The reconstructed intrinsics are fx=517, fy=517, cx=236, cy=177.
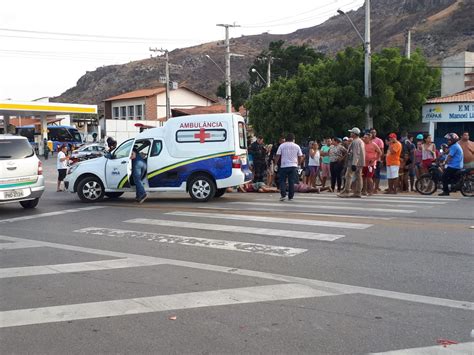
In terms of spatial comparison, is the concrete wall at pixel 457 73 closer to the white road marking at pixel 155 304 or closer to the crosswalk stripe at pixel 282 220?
the crosswalk stripe at pixel 282 220

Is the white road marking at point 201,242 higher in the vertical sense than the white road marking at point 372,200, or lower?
lower

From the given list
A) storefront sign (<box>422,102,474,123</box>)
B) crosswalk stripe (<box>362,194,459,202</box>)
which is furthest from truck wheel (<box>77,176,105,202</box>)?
storefront sign (<box>422,102,474,123</box>)

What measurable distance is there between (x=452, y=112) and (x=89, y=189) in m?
19.7

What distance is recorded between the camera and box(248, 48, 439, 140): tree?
24266mm

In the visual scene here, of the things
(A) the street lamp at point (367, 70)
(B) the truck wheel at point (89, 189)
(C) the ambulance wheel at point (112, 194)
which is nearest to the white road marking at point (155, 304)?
(B) the truck wheel at point (89, 189)

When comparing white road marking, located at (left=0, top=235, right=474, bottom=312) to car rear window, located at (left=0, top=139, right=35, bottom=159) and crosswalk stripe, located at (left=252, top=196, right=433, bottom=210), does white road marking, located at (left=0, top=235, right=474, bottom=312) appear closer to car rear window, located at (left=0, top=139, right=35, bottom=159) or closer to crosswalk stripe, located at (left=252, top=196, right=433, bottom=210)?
car rear window, located at (left=0, top=139, right=35, bottom=159)

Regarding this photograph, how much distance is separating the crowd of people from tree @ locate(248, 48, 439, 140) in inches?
250

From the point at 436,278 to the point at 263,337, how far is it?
268 cm

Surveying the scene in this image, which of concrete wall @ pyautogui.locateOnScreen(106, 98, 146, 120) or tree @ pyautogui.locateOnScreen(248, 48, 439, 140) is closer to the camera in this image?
tree @ pyautogui.locateOnScreen(248, 48, 439, 140)

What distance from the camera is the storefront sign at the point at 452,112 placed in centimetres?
2622

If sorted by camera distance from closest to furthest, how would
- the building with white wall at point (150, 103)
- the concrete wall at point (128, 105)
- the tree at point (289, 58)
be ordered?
1. the tree at point (289, 58)
2. the building with white wall at point (150, 103)
3. the concrete wall at point (128, 105)

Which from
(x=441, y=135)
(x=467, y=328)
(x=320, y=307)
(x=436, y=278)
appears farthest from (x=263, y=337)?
(x=441, y=135)

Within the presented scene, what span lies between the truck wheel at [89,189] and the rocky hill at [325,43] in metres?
90.1

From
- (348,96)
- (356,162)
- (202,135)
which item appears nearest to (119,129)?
(348,96)
